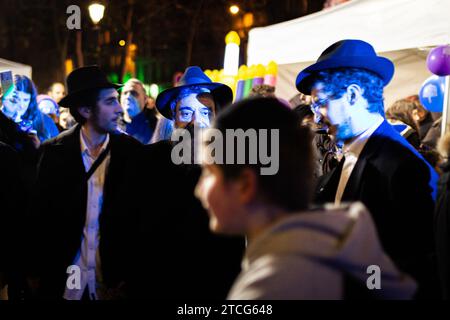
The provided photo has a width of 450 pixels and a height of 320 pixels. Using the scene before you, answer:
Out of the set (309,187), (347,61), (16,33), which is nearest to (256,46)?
(347,61)

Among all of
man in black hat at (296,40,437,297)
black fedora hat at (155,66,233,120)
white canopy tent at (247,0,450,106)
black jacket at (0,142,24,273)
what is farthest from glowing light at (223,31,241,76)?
man in black hat at (296,40,437,297)

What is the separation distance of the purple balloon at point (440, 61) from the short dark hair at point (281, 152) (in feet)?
14.2

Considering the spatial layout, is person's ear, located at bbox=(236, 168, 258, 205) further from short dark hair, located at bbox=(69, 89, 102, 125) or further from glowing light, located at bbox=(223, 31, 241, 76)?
glowing light, located at bbox=(223, 31, 241, 76)

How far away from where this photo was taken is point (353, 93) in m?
2.80

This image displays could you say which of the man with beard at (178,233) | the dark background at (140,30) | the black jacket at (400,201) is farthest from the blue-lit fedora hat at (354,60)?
the dark background at (140,30)

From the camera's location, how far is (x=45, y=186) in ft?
10.5

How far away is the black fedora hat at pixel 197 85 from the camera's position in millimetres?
3367

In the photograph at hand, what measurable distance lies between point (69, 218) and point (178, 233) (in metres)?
0.74

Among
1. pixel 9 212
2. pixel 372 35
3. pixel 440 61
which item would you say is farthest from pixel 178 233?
pixel 372 35

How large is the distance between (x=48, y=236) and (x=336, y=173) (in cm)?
162

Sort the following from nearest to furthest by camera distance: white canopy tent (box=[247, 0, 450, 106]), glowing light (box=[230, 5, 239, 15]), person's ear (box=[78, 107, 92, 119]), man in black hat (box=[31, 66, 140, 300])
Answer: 1. man in black hat (box=[31, 66, 140, 300])
2. person's ear (box=[78, 107, 92, 119])
3. white canopy tent (box=[247, 0, 450, 106])
4. glowing light (box=[230, 5, 239, 15])

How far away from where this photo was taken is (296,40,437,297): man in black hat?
240 cm

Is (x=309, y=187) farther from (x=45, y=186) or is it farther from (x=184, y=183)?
(x=45, y=186)

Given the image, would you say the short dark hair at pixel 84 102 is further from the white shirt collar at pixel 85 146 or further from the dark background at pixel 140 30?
the dark background at pixel 140 30
